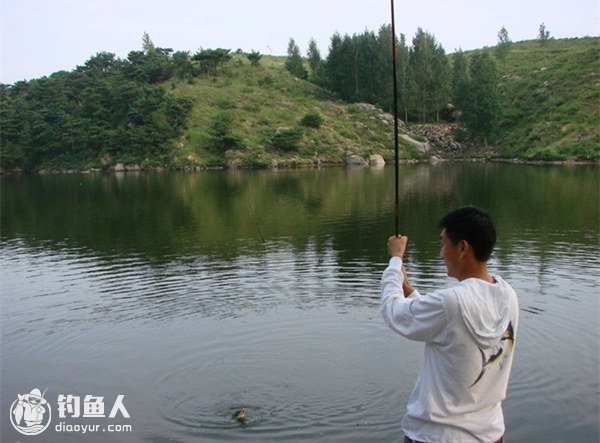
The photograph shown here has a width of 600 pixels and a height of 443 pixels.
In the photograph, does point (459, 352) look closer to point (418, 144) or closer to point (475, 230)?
point (475, 230)

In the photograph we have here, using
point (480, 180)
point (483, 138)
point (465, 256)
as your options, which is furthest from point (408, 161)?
point (465, 256)

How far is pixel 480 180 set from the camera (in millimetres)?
45625

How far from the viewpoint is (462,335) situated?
3.18m

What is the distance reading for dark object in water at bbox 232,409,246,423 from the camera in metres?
8.27

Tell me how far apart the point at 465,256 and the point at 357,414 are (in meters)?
5.63

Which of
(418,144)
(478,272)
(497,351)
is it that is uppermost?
(418,144)

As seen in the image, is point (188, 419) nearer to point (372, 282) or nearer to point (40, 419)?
point (40, 419)

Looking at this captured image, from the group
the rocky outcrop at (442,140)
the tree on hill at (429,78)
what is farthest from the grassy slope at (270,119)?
the tree on hill at (429,78)

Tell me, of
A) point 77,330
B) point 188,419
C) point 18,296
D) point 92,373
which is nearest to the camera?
point 188,419

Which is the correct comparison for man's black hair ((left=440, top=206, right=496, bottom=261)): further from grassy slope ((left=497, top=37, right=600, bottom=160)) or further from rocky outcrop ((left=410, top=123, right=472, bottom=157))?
rocky outcrop ((left=410, top=123, right=472, bottom=157))

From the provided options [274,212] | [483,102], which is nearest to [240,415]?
[274,212]

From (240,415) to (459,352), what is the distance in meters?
5.76
